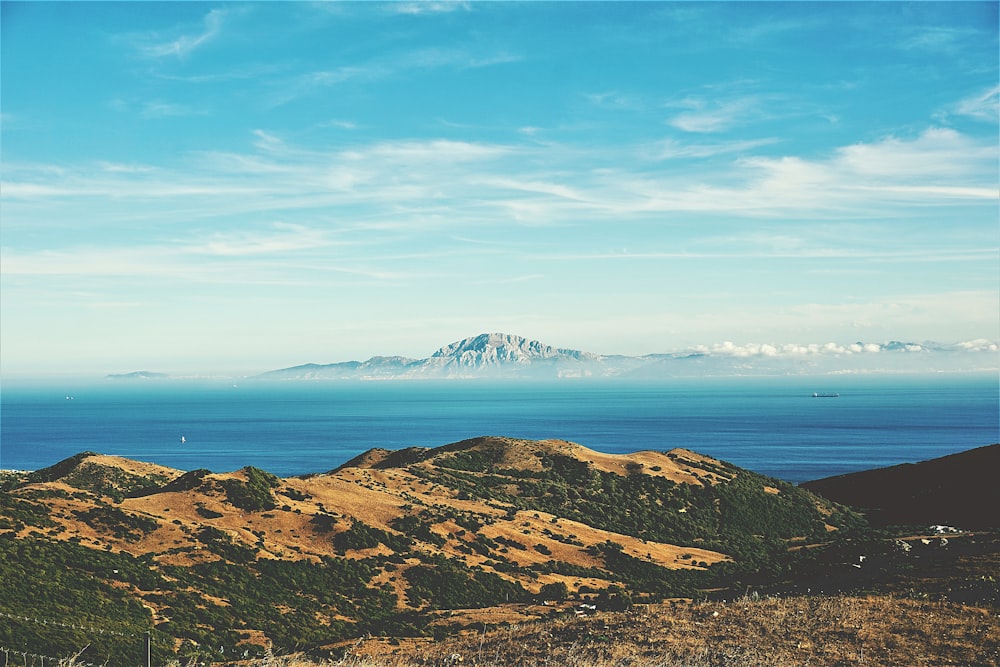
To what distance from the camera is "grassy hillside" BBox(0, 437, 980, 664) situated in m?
39.6

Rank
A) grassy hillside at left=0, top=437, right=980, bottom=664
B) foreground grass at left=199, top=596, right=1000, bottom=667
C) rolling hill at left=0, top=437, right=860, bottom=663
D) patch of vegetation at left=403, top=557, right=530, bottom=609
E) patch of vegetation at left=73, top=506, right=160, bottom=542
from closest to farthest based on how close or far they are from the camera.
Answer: foreground grass at left=199, top=596, right=1000, bottom=667, grassy hillside at left=0, top=437, right=980, bottom=664, rolling hill at left=0, top=437, right=860, bottom=663, patch of vegetation at left=73, top=506, right=160, bottom=542, patch of vegetation at left=403, top=557, right=530, bottom=609

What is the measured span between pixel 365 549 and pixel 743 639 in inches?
1337

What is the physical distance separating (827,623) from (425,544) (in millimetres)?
36068

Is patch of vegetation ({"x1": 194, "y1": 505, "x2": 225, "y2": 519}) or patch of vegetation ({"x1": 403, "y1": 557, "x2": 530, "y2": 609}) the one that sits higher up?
patch of vegetation ({"x1": 194, "y1": 505, "x2": 225, "y2": 519})

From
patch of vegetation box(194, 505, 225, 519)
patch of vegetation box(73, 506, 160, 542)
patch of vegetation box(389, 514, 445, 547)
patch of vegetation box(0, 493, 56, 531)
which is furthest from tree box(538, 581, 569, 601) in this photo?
patch of vegetation box(0, 493, 56, 531)

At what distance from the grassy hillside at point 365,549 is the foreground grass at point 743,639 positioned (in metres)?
9.07

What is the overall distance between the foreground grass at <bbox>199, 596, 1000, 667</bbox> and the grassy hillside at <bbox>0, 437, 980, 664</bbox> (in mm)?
9069

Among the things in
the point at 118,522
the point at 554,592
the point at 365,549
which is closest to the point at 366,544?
the point at 365,549

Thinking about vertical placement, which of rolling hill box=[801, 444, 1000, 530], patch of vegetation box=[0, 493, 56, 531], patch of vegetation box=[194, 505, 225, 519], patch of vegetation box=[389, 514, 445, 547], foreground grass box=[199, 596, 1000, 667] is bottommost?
rolling hill box=[801, 444, 1000, 530]

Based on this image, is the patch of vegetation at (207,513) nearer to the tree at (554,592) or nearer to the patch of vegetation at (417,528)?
the patch of vegetation at (417,528)

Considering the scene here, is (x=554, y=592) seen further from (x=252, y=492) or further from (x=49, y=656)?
(x=49, y=656)

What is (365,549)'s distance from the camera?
5809 centimetres

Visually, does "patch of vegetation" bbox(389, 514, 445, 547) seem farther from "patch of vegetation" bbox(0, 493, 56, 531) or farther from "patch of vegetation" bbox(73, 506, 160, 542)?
"patch of vegetation" bbox(0, 493, 56, 531)

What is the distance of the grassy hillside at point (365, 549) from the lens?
39625mm
